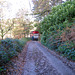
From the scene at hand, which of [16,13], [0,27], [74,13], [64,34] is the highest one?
[16,13]

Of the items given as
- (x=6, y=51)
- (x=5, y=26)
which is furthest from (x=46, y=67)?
(x=5, y=26)

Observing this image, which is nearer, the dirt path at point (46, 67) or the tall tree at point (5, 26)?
the dirt path at point (46, 67)

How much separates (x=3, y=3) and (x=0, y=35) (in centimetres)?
562

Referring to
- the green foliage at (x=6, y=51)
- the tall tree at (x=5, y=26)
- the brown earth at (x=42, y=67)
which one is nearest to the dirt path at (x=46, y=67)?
the brown earth at (x=42, y=67)

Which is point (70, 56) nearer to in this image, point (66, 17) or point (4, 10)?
point (66, 17)

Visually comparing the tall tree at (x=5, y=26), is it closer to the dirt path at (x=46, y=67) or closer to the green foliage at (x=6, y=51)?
the green foliage at (x=6, y=51)

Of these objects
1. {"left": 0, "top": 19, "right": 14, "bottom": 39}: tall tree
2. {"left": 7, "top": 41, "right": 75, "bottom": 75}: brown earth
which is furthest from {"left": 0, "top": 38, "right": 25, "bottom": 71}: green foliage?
{"left": 0, "top": 19, "right": 14, "bottom": 39}: tall tree

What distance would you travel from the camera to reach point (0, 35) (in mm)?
16047

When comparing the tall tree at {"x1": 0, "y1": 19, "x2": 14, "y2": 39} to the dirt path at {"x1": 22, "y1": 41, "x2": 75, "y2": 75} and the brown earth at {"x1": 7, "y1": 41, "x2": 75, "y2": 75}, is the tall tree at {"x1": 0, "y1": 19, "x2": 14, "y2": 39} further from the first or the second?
the dirt path at {"x1": 22, "y1": 41, "x2": 75, "y2": 75}

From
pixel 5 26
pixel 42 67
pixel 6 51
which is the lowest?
pixel 42 67

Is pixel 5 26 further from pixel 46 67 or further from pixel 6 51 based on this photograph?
pixel 46 67

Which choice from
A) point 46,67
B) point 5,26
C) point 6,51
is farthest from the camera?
point 5,26

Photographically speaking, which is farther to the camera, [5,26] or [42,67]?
[5,26]

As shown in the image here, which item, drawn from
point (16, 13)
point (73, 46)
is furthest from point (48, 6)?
point (73, 46)
